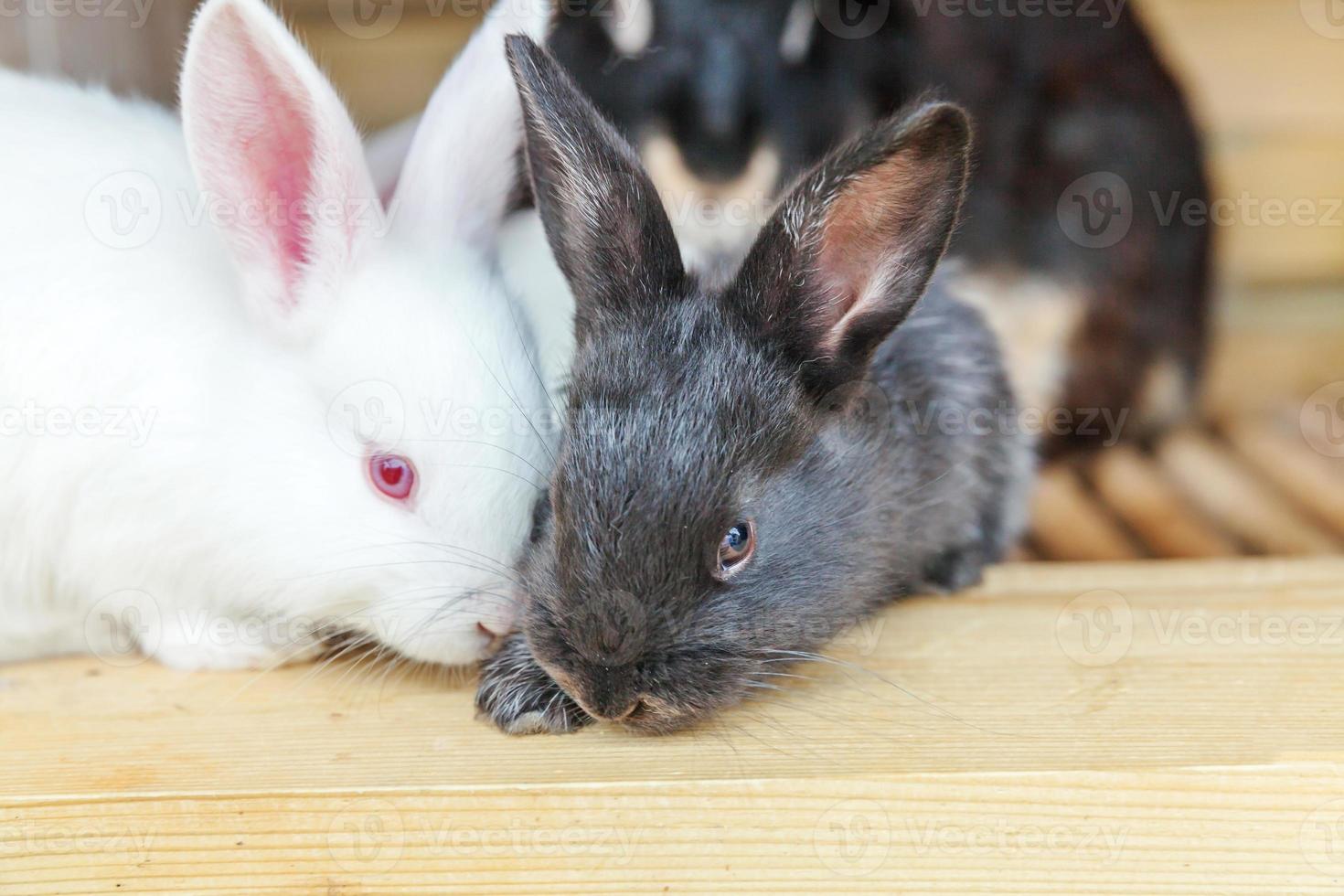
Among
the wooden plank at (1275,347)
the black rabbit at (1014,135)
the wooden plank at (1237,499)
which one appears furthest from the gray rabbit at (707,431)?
the wooden plank at (1275,347)

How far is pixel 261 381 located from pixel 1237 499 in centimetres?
186

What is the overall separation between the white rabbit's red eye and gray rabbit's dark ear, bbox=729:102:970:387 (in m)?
0.40

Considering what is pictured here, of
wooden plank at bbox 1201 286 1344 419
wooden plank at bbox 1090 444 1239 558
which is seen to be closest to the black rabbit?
wooden plank at bbox 1090 444 1239 558

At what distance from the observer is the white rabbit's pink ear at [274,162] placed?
1300 millimetres

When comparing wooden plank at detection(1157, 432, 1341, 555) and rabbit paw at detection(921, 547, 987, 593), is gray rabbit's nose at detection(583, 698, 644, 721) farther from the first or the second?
wooden plank at detection(1157, 432, 1341, 555)

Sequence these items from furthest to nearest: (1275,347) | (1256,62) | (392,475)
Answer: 1. (1275,347)
2. (1256,62)
3. (392,475)

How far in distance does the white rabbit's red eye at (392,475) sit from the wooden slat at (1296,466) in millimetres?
1726

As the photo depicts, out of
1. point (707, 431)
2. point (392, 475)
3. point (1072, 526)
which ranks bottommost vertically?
point (1072, 526)

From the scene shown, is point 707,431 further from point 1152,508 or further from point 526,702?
point 1152,508

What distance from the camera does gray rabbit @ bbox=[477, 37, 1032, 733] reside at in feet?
3.76

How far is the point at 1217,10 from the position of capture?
270 cm

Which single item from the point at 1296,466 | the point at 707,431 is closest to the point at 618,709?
the point at 707,431

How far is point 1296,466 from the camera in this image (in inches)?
99.2

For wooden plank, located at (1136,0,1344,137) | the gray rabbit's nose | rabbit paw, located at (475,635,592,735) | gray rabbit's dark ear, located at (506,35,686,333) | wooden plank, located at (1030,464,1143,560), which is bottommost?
wooden plank, located at (1030,464,1143,560)
